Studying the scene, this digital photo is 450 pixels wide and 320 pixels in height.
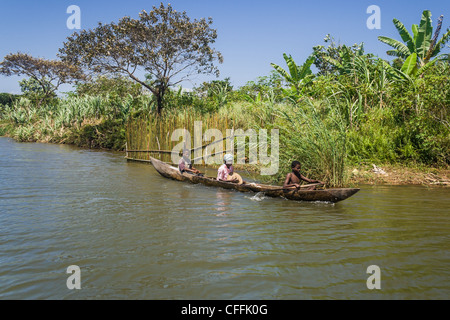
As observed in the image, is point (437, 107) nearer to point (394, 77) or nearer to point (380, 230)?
point (394, 77)

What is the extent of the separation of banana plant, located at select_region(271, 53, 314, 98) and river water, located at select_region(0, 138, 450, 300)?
27.6 ft

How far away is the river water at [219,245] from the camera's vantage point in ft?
12.0

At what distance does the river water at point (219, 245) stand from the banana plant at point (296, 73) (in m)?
8.41

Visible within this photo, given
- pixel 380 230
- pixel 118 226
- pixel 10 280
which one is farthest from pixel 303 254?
pixel 10 280

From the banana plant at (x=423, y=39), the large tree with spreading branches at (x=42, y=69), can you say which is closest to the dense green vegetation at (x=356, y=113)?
the banana plant at (x=423, y=39)

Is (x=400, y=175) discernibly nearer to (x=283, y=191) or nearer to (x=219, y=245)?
(x=283, y=191)

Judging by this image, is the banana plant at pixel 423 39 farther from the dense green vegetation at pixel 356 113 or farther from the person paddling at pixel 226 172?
the person paddling at pixel 226 172

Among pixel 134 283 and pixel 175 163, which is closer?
pixel 134 283

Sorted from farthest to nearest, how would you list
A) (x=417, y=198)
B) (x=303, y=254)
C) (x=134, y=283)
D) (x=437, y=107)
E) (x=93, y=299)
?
(x=437, y=107), (x=417, y=198), (x=303, y=254), (x=134, y=283), (x=93, y=299)

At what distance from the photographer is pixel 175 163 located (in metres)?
13.8

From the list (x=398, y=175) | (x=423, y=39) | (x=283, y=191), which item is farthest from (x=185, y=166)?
(x=423, y=39)

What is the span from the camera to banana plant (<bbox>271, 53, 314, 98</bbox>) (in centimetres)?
1561

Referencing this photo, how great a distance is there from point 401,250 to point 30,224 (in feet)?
17.9

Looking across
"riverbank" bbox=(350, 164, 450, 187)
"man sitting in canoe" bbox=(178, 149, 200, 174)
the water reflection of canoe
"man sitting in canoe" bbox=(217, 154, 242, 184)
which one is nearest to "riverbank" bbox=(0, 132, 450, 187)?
"riverbank" bbox=(350, 164, 450, 187)
